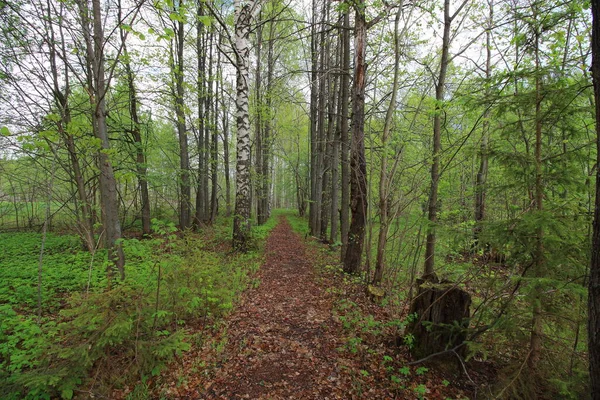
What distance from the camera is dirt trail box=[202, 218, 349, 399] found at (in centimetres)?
284

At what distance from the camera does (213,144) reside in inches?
609

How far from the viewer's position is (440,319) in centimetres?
321

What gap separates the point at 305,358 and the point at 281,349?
0.38 metres

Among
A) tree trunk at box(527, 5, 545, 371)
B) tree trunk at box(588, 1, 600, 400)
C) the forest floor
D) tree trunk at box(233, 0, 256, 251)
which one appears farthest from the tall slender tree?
tree trunk at box(588, 1, 600, 400)

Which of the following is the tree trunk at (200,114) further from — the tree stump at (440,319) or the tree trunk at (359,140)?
the tree stump at (440,319)

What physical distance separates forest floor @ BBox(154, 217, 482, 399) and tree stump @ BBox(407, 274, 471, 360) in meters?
0.25

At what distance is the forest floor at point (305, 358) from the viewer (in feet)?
9.23

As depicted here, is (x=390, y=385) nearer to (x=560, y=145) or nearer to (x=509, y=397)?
(x=509, y=397)

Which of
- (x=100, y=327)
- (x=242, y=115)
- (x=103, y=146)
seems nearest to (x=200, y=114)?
(x=242, y=115)

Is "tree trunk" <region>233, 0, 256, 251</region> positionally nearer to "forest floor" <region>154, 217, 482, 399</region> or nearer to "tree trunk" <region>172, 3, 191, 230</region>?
"forest floor" <region>154, 217, 482, 399</region>

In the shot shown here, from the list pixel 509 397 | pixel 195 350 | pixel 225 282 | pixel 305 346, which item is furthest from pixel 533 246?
pixel 225 282

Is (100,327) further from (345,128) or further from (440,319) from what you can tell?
(345,128)

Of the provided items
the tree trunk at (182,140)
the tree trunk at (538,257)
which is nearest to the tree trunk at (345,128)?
the tree trunk at (538,257)

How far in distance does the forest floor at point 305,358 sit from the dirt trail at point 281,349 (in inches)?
0.4
